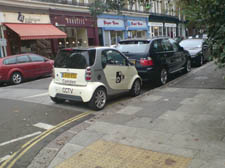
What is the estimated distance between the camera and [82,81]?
22.3 feet

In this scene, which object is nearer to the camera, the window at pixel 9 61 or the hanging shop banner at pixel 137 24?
the window at pixel 9 61

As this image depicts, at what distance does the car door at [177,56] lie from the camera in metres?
11.1

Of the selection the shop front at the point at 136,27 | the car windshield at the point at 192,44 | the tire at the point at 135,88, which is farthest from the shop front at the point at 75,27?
the tire at the point at 135,88

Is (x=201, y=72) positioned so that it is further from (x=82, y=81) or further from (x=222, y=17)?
(x=222, y=17)

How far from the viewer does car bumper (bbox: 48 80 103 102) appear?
670cm

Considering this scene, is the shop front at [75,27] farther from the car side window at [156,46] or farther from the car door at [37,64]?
the car side window at [156,46]

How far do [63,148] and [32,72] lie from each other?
9.92m

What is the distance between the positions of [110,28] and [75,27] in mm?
5789

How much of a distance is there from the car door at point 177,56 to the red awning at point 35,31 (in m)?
11.3

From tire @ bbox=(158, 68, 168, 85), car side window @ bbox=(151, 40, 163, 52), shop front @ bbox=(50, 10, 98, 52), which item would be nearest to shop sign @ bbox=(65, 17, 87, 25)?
shop front @ bbox=(50, 10, 98, 52)

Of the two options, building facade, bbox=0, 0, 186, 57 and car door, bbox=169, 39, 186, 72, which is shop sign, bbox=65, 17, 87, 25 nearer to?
building facade, bbox=0, 0, 186, 57

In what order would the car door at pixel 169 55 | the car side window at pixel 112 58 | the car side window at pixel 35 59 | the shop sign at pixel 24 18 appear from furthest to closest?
the shop sign at pixel 24 18
the car side window at pixel 35 59
the car door at pixel 169 55
the car side window at pixel 112 58

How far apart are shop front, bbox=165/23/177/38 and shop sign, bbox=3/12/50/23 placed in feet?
93.5

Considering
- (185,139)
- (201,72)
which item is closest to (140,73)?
(201,72)
